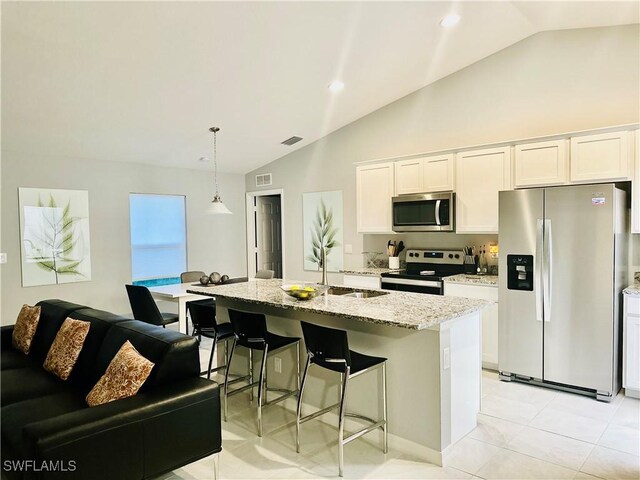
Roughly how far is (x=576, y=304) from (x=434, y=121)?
9.00ft

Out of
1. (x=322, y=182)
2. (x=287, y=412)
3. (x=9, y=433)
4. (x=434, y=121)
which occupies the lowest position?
(x=287, y=412)

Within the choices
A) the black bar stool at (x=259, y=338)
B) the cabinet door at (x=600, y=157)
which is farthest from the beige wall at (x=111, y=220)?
the cabinet door at (x=600, y=157)

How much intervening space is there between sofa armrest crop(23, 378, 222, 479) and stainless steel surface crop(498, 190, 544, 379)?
110 inches

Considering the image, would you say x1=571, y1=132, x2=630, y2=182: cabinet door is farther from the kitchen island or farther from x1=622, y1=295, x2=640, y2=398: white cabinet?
the kitchen island

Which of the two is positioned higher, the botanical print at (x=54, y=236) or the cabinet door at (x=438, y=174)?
the cabinet door at (x=438, y=174)

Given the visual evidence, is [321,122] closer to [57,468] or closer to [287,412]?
[287,412]

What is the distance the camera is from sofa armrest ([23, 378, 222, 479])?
72.0 inches

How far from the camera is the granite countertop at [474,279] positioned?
414 cm

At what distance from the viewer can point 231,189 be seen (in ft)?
24.2

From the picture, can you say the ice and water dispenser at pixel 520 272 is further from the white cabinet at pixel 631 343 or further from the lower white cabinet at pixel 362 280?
the lower white cabinet at pixel 362 280

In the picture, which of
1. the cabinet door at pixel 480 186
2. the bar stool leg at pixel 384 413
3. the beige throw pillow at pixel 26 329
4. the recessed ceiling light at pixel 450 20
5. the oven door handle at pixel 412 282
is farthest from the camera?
the oven door handle at pixel 412 282

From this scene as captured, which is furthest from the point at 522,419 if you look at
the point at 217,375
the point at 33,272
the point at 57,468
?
the point at 33,272

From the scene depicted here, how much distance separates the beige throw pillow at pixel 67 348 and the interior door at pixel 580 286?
12.3ft

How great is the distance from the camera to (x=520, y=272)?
3.85 m
